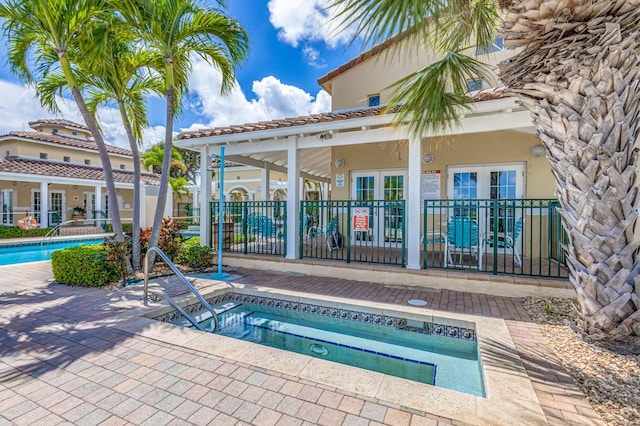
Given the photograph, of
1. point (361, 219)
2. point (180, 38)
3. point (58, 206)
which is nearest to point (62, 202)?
point (58, 206)

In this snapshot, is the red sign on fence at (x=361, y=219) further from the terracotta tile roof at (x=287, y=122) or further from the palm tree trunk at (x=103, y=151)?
the palm tree trunk at (x=103, y=151)

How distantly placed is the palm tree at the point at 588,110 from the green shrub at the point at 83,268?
6898mm

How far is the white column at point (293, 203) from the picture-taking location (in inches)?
332

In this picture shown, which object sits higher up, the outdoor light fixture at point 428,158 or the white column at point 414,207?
the outdoor light fixture at point 428,158

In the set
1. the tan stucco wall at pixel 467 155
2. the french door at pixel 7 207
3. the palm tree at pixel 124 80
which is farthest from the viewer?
the french door at pixel 7 207

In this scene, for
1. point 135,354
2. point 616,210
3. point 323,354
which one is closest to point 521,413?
point 323,354

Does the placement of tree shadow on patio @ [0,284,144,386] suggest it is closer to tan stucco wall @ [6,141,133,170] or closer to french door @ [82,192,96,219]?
french door @ [82,192,96,219]

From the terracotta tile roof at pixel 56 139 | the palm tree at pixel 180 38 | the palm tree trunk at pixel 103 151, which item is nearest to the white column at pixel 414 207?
the palm tree at pixel 180 38

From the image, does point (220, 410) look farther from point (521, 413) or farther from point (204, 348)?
point (521, 413)

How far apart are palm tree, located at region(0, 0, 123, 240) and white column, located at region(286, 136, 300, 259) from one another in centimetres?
415

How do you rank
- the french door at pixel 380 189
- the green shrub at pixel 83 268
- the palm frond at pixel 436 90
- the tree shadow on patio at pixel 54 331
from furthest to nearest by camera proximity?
the french door at pixel 380 189, the green shrub at pixel 83 268, the palm frond at pixel 436 90, the tree shadow on patio at pixel 54 331

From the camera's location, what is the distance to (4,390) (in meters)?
2.96

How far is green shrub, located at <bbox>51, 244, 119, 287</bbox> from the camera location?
22.0 ft

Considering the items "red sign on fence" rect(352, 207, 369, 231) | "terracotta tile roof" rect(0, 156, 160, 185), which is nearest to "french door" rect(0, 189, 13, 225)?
"terracotta tile roof" rect(0, 156, 160, 185)
